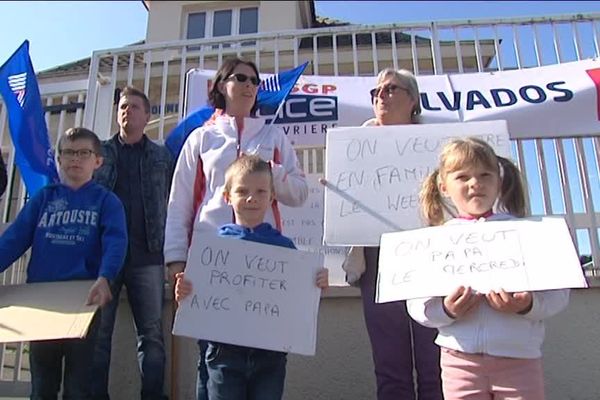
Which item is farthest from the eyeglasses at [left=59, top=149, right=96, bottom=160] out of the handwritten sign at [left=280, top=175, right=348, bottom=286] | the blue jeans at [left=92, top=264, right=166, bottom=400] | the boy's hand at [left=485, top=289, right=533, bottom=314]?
the boy's hand at [left=485, top=289, right=533, bottom=314]

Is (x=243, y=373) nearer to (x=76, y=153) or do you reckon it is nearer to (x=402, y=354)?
(x=402, y=354)

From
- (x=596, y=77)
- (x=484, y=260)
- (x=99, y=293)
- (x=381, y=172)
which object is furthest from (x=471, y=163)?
(x=596, y=77)

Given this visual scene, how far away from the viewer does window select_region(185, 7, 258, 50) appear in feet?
40.8

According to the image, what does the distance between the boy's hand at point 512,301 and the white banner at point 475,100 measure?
6.34 feet

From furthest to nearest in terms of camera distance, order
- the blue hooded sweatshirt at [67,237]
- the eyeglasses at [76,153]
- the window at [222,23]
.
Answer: the window at [222,23], the eyeglasses at [76,153], the blue hooded sweatshirt at [67,237]

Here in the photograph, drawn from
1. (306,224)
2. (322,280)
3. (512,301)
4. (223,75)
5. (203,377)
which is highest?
(223,75)

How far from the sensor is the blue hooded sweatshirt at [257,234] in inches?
76.3

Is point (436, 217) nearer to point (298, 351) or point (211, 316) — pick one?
point (298, 351)

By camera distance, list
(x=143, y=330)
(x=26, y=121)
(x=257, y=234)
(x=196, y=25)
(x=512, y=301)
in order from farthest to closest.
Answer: (x=196, y=25), (x=26, y=121), (x=143, y=330), (x=257, y=234), (x=512, y=301)

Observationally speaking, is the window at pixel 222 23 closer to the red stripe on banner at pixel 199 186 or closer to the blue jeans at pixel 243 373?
the red stripe on banner at pixel 199 186

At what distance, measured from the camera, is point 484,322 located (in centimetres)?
159

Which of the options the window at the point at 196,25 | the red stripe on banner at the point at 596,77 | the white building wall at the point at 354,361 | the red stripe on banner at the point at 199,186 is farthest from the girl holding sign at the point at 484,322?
the window at the point at 196,25

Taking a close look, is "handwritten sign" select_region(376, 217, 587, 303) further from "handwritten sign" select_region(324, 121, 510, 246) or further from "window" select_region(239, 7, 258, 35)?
"window" select_region(239, 7, 258, 35)

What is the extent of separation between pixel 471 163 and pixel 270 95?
7.55ft
